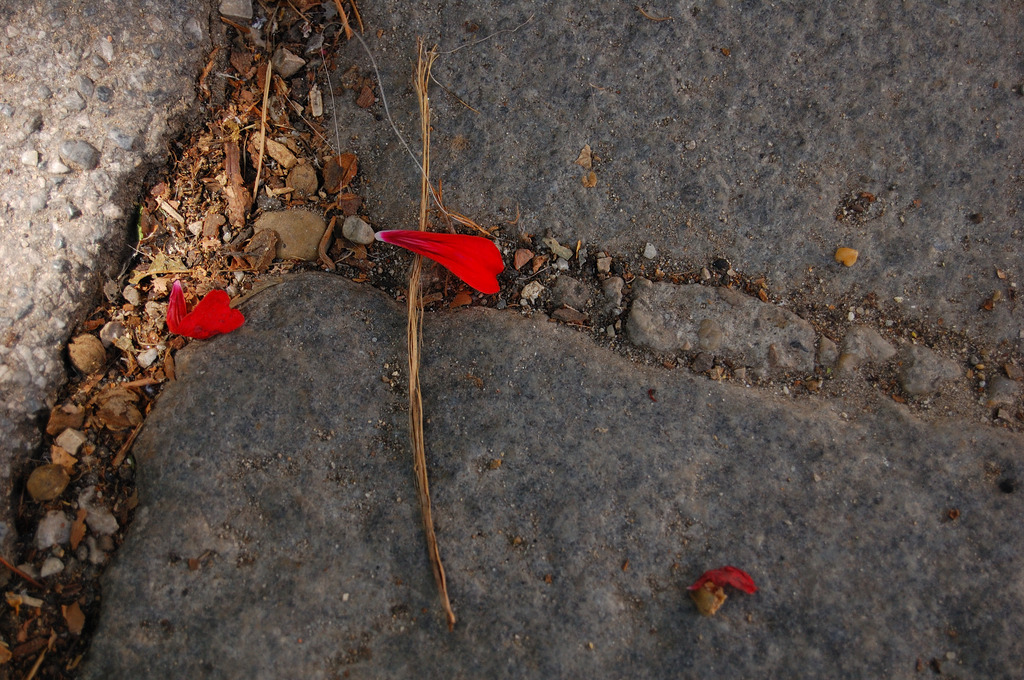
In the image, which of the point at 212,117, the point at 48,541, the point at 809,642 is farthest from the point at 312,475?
the point at 809,642

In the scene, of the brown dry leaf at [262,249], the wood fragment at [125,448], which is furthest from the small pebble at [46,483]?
the brown dry leaf at [262,249]

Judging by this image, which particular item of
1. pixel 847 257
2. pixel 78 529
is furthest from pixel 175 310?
pixel 847 257

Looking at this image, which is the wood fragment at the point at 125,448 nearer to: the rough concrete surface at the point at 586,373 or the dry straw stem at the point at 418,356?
the rough concrete surface at the point at 586,373

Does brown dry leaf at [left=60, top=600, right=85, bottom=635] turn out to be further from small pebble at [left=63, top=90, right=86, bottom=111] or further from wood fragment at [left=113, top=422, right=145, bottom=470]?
small pebble at [left=63, top=90, right=86, bottom=111]

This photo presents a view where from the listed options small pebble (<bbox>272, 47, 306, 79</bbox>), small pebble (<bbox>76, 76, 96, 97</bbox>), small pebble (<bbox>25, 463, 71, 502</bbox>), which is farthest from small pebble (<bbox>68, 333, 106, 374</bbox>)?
small pebble (<bbox>272, 47, 306, 79</bbox>)

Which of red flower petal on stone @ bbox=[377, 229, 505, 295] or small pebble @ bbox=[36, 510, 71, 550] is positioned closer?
small pebble @ bbox=[36, 510, 71, 550]
